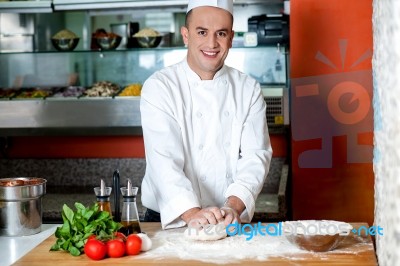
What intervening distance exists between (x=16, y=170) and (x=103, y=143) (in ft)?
2.19

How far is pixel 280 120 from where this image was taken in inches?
173

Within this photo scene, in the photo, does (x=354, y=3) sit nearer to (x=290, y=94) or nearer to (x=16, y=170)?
(x=290, y=94)

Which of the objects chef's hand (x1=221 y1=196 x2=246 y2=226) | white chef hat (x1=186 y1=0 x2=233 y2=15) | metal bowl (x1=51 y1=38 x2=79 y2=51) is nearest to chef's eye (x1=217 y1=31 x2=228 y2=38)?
white chef hat (x1=186 y1=0 x2=233 y2=15)

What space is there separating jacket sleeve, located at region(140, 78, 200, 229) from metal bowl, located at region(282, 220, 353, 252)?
51 centimetres

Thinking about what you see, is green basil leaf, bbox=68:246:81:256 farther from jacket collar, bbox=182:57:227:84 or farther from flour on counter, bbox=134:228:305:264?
jacket collar, bbox=182:57:227:84

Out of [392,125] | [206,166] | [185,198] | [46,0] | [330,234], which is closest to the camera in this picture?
[392,125]

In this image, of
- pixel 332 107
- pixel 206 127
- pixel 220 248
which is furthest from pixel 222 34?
pixel 332 107

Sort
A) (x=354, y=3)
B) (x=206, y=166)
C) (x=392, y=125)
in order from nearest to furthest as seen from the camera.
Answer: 1. (x=392, y=125)
2. (x=206, y=166)
3. (x=354, y=3)

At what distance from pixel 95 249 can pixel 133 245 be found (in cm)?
14

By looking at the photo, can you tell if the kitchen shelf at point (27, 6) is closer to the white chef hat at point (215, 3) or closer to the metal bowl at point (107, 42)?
the metal bowl at point (107, 42)

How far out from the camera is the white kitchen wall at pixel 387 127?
1923 millimetres

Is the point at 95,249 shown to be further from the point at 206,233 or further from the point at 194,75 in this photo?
the point at 194,75

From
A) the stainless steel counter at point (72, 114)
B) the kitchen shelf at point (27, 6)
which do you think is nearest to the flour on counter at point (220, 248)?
the stainless steel counter at point (72, 114)

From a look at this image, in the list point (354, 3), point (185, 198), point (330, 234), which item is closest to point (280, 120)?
point (354, 3)
